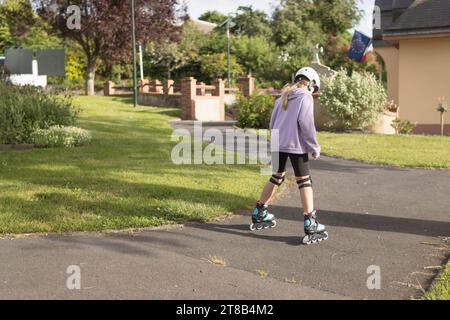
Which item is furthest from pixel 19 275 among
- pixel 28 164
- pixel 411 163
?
pixel 411 163

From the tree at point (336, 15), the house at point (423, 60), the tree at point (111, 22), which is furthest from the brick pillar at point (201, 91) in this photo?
the tree at point (336, 15)

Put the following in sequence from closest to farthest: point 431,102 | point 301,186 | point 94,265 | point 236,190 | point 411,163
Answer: point 94,265, point 301,186, point 236,190, point 411,163, point 431,102

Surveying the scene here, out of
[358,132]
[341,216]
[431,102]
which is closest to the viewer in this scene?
[341,216]

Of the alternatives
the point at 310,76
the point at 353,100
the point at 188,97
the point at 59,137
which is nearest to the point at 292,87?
the point at 310,76

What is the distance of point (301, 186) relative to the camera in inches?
239

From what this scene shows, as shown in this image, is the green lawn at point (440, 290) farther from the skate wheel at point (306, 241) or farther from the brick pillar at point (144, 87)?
the brick pillar at point (144, 87)

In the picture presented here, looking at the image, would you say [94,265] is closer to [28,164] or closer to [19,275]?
[19,275]

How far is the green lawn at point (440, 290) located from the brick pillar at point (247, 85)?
1907 centimetres

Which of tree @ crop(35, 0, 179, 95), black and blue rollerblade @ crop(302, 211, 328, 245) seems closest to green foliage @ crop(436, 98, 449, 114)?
black and blue rollerblade @ crop(302, 211, 328, 245)

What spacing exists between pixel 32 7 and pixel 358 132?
83.1ft

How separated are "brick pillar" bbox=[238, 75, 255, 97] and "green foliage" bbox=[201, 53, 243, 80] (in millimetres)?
20675

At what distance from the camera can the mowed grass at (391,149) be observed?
1166cm

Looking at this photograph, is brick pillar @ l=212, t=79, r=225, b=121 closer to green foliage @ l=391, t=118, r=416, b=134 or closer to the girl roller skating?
green foliage @ l=391, t=118, r=416, b=134

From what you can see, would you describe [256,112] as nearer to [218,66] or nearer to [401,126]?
[401,126]
